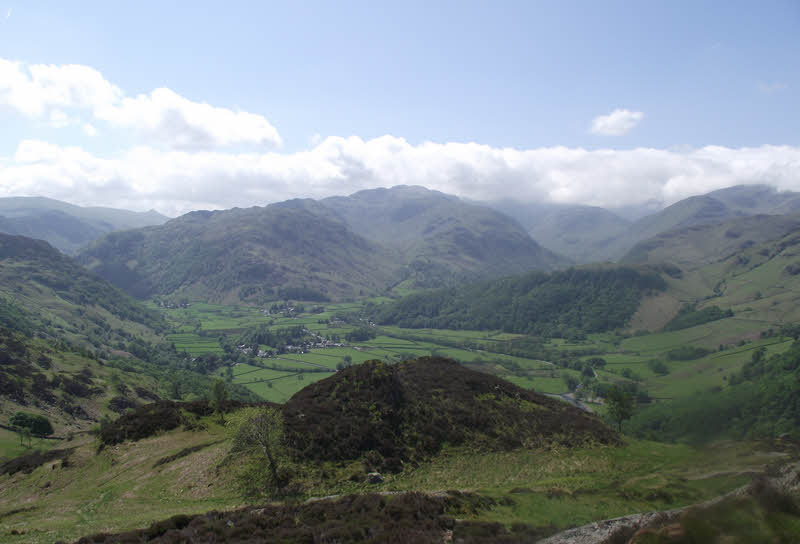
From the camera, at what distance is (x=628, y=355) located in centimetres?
16100

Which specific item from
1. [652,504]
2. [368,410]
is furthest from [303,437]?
[652,504]

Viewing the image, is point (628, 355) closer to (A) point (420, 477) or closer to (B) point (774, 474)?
(A) point (420, 477)

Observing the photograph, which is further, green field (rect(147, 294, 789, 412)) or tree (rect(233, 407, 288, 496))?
green field (rect(147, 294, 789, 412))

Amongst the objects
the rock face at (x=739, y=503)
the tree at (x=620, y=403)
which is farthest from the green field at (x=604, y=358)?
the rock face at (x=739, y=503)

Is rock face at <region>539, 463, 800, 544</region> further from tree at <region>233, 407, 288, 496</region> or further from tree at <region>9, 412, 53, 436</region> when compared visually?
tree at <region>9, 412, 53, 436</region>

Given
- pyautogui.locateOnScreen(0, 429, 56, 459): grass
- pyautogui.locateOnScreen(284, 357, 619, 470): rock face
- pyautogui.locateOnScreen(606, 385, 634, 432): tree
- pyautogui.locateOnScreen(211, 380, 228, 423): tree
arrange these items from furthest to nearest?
1. pyautogui.locateOnScreen(606, 385, 634, 432): tree
2. pyautogui.locateOnScreen(0, 429, 56, 459): grass
3. pyautogui.locateOnScreen(211, 380, 228, 423): tree
4. pyautogui.locateOnScreen(284, 357, 619, 470): rock face

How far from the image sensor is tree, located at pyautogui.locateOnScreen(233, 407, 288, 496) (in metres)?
31.5

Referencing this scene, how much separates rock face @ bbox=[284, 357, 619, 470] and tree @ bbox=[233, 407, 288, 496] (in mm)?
1888

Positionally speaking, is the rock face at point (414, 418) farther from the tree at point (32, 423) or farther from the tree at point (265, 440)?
the tree at point (32, 423)

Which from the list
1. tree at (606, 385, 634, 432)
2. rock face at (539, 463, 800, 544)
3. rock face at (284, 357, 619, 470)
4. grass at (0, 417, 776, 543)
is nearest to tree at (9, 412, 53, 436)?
grass at (0, 417, 776, 543)

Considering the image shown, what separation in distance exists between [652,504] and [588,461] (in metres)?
15.1

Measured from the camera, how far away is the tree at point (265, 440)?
31.5 m

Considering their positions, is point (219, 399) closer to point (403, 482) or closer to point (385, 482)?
point (385, 482)

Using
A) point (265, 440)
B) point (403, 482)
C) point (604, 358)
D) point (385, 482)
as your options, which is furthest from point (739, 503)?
point (604, 358)
